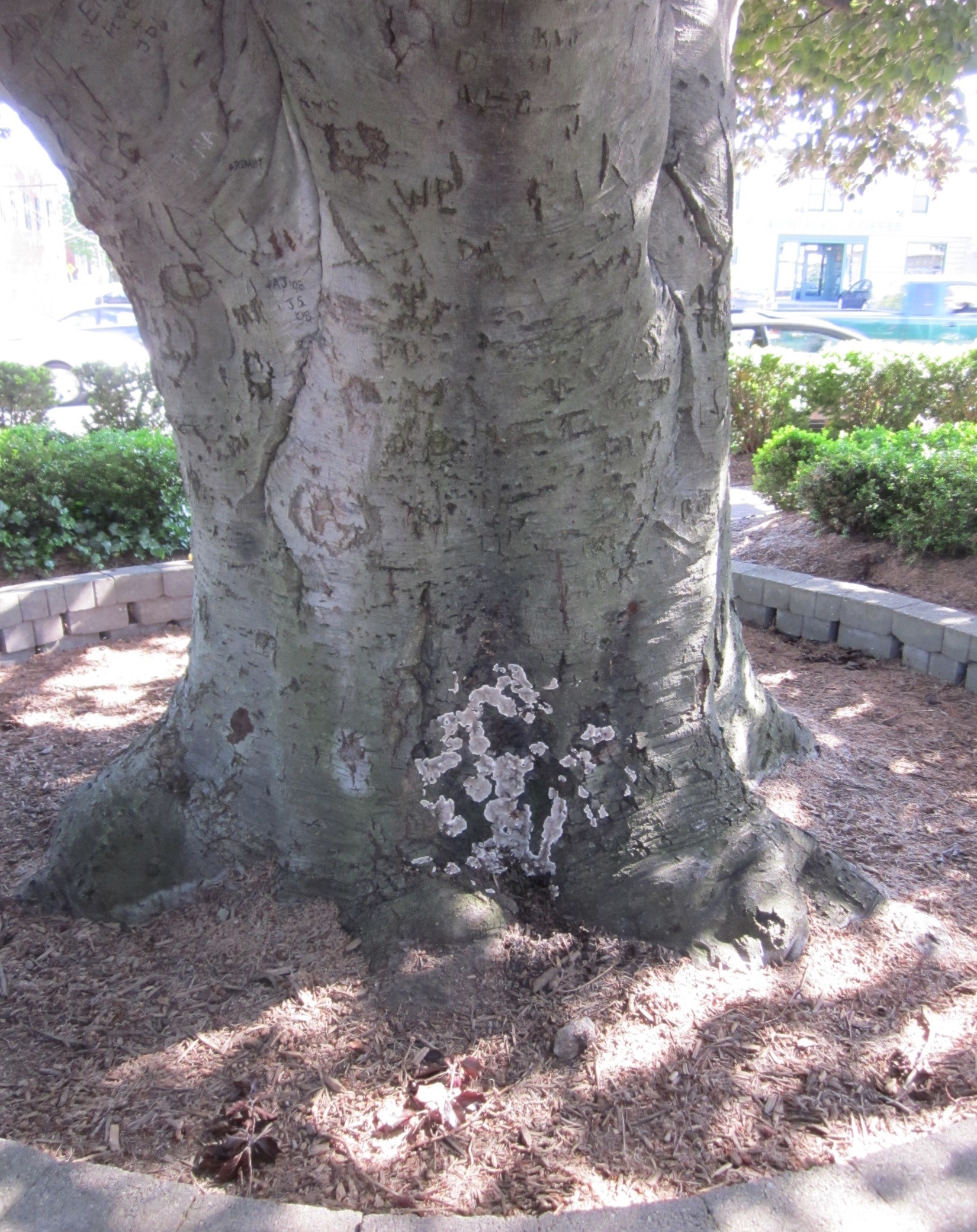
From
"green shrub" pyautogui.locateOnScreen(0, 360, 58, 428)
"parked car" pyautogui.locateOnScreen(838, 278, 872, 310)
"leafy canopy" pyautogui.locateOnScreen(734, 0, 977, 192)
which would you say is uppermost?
"leafy canopy" pyautogui.locateOnScreen(734, 0, 977, 192)

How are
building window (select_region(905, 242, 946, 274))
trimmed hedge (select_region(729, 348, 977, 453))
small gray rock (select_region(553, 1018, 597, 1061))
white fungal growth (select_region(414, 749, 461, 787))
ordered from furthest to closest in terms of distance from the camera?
building window (select_region(905, 242, 946, 274))
trimmed hedge (select_region(729, 348, 977, 453))
white fungal growth (select_region(414, 749, 461, 787))
small gray rock (select_region(553, 1018, 597, 1061))

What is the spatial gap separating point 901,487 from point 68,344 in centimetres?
1807

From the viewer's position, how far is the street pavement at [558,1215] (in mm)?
1782

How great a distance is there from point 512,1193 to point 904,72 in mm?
6337

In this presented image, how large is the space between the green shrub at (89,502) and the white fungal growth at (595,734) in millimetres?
4094

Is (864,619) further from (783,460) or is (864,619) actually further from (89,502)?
(89,502)

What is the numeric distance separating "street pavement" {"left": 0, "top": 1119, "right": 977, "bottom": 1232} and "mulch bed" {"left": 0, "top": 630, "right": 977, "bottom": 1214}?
9 cm

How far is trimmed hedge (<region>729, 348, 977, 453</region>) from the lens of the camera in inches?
347

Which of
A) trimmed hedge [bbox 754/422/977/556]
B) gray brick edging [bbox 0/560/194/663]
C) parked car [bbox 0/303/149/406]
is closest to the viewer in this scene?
gray brick edging [bbox 0/560/194/663]

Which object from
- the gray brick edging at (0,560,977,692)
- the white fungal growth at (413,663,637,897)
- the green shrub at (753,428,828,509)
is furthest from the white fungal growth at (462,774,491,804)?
the green shrub at (753,428,828,509)

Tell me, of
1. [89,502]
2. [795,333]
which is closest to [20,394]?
[89,502]

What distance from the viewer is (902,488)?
18.5 feet

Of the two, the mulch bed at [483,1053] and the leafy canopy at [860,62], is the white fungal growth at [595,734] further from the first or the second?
the leafy canopy at [860,62]

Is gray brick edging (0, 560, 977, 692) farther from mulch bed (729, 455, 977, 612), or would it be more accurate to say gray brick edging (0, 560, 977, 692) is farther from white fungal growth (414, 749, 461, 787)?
white fungal growth (414, 749, 461, 787)
